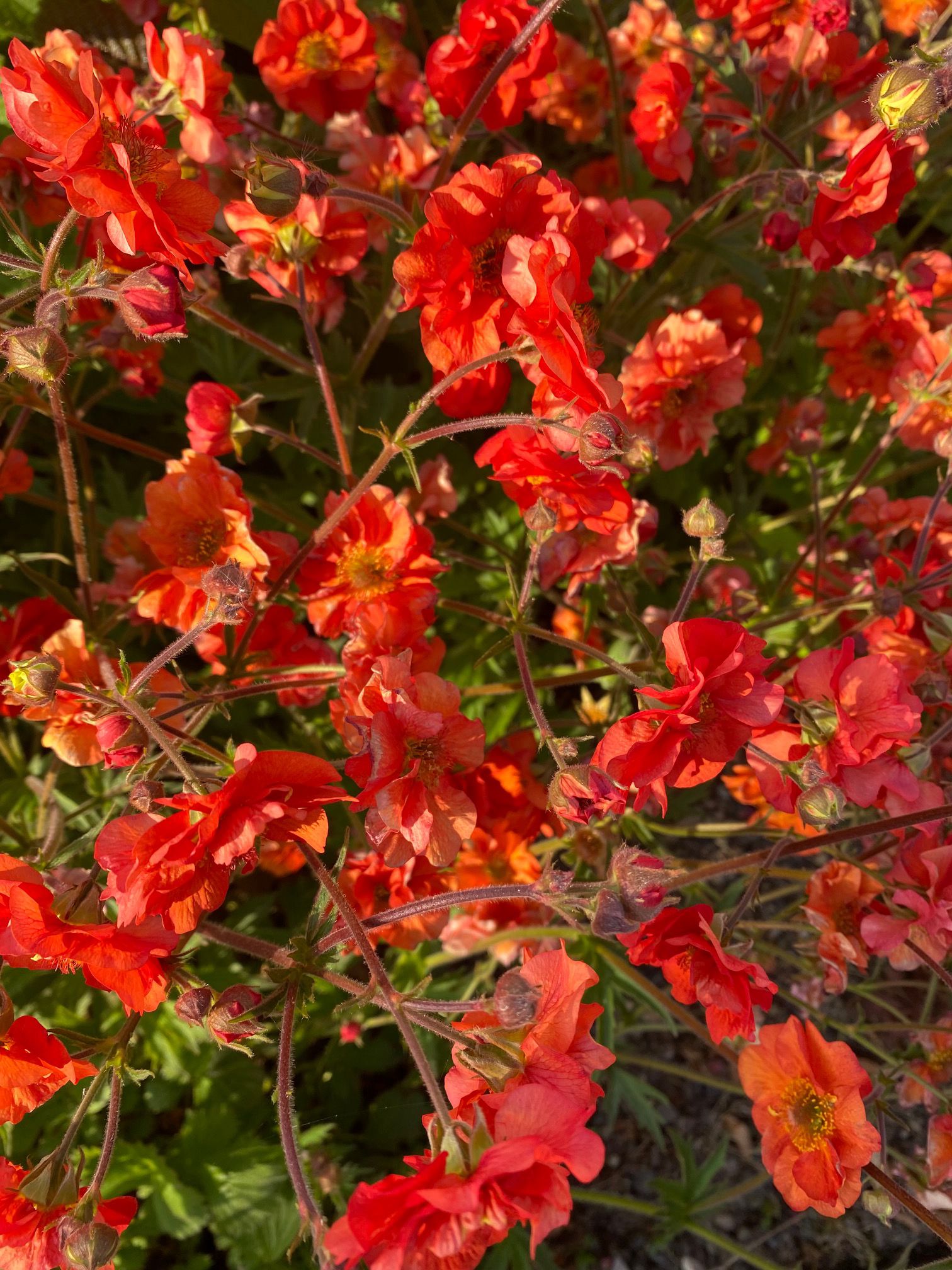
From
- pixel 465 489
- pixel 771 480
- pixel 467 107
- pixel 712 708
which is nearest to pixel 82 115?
pixel 467 107

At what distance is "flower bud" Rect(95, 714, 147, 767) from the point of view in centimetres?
177

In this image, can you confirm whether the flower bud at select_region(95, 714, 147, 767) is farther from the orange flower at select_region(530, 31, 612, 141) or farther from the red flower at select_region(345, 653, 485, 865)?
the orange flower at select_region(530, 31, 612, 141)

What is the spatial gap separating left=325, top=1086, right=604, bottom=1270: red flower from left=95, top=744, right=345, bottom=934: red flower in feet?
1.65

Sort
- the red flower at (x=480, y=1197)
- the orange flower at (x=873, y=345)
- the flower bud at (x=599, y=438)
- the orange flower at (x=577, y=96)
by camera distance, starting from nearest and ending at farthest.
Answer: the red flower at (x=480, y=1197), the flower bud at (x=599, y=438), the orange flower at (x=873, y=345), the orange flower at (x=577, y=96)

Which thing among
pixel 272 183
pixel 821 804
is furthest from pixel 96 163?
pixel 821 804

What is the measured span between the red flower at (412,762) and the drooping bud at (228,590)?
27cm

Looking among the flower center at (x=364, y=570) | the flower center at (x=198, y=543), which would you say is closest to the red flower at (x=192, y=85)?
the flower center at (x=198, y=543)

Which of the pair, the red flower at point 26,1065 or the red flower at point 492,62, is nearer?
the red flower at point 26,1065

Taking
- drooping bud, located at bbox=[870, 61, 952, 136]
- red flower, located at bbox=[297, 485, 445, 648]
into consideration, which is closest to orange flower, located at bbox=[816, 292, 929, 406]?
drooping bud, located at bbox=[870, 61, 952, 136]

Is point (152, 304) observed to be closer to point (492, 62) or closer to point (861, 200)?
point (492, 62)

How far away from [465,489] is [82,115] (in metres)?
1.82

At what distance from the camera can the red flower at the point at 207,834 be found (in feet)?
4.96

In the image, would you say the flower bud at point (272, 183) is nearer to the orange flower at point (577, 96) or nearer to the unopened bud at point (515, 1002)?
the unopened bud at point (515, 1002)

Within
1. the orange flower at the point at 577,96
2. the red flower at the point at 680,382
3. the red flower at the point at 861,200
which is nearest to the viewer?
the red flower at the point at 861,200
